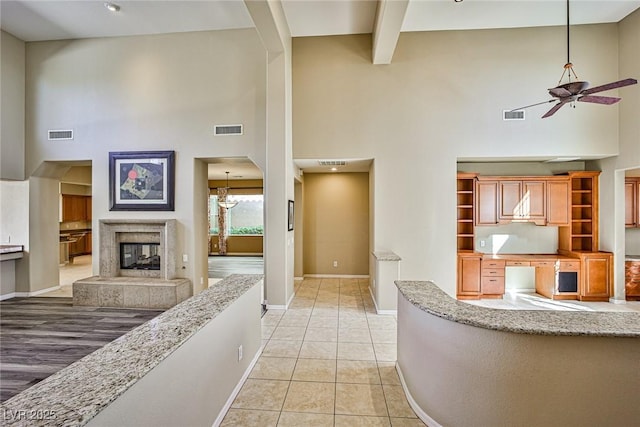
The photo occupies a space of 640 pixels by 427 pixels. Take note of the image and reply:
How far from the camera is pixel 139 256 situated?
217 inches

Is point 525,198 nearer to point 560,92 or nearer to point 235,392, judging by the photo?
point 560,92

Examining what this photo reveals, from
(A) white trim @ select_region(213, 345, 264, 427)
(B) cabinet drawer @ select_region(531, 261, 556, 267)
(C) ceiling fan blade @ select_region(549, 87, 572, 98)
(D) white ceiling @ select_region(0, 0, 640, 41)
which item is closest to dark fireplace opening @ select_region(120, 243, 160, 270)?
(A) white trim @ select_region(213, 345, 264, 427)

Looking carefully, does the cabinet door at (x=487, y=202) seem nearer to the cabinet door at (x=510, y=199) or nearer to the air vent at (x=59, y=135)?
the cabinet door at (x=510, y=199)

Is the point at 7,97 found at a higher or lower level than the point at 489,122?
higher

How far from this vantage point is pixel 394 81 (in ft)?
17.1

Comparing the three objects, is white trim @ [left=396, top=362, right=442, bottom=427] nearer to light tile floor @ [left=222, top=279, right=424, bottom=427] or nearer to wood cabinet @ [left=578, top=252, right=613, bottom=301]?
light tile floor @ [left=222, top=279, right=424, bottom=427]

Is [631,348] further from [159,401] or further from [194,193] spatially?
[194,193]

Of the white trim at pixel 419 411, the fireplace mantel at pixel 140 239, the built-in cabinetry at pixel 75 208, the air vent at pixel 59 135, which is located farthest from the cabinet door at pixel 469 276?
the built-in cabinetry at pixel 75 208

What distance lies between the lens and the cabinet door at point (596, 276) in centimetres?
530

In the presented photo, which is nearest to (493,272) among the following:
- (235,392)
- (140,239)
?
(235,392)

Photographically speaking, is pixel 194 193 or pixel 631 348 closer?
pixel 631 348

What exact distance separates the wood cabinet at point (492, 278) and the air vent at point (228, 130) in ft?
16.8

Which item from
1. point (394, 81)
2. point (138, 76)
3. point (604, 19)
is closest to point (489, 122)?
point (394, 81)

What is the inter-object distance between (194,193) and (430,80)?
15.4ft
